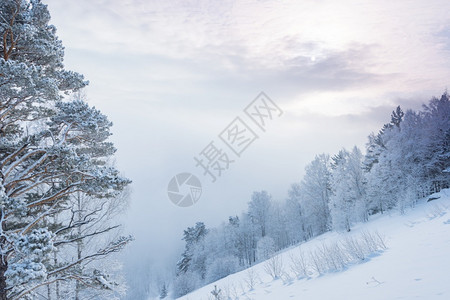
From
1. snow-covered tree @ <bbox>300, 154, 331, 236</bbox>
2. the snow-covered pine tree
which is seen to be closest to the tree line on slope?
snow-covered tree @ <bbox>300, 154, 331, 236</bbox>

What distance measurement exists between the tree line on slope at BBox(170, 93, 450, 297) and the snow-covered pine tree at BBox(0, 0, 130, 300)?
539 inches

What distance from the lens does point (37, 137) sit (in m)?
6.89

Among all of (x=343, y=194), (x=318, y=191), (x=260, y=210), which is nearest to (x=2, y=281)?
(x=343, y=194)

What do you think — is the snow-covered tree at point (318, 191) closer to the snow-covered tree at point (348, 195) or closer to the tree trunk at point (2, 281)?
the snow-covered tree at point (348, 195)

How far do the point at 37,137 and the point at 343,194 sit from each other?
33.9 metres

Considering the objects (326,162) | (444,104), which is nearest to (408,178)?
(444,104)

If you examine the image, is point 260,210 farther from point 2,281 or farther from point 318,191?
point 2,281

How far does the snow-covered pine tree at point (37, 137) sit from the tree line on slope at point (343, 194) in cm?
1368

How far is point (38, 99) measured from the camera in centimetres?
673

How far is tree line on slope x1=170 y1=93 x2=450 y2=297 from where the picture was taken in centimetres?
3028

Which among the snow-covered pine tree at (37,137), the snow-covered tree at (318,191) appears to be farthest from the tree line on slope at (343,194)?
the snow-covered pine tree at (37,137)

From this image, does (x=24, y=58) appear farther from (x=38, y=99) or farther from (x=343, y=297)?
(x=343, y=297)

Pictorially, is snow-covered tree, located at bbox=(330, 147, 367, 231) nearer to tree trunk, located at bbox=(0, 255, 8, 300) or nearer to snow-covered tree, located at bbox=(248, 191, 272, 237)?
snow-covered tree, located at bbox=(248, 191, 272, 237)

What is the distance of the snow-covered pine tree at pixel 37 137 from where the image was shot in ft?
19.5
